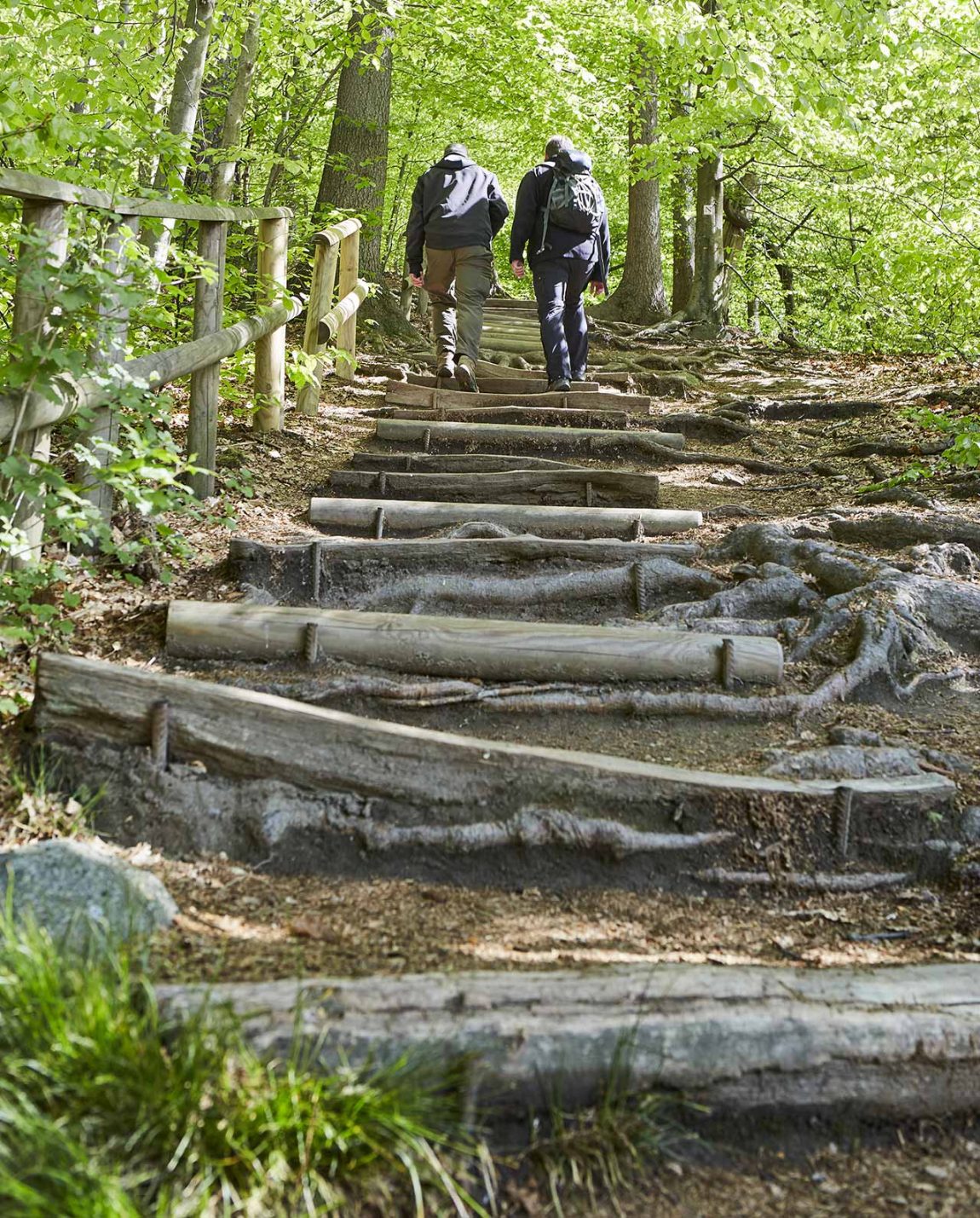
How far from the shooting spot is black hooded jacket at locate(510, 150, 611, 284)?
9.09m

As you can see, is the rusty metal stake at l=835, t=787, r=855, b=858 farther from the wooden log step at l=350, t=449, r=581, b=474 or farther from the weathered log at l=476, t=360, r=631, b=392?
the weathered log at l=476, t=360, r=631, b=392

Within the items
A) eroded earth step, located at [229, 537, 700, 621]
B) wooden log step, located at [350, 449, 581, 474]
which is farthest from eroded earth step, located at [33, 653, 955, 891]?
wooden log step, located at [350, 449, 581, 474]

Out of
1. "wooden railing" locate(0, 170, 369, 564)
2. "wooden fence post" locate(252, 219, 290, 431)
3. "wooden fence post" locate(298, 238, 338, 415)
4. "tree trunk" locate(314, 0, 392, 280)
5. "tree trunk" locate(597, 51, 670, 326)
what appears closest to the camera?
"wooden railing" locate(0, 170, 369, 564)

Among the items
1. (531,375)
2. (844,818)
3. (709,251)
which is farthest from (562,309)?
(709,251)

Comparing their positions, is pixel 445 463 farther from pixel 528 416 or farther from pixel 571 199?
pixel 571 199

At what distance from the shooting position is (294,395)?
903 centimetres

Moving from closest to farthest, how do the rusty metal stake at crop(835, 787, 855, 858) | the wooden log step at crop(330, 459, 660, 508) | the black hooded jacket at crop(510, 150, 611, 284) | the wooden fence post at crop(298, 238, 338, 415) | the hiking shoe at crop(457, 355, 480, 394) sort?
the rusty metal stake at crop(835, 787, 855, 858), the wooden log step at crop(330, 459, 660, 508), the wooden fence post at crop(298, 238, 338, 415), the black hooded jacket at crop(510, 150, 611, 284), the hiking shoe at crop(457, 355, 480, 394)

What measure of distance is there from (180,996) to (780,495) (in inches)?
241

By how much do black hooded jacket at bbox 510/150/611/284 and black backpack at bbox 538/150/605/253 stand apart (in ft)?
0.16

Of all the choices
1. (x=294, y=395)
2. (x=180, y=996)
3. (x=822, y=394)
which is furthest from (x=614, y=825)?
(x=822, y=394)

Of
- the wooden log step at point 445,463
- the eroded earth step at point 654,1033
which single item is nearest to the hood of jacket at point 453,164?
the wooden log step at point 445,463

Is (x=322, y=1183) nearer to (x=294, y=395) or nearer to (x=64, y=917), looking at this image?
(x=64, y=917)

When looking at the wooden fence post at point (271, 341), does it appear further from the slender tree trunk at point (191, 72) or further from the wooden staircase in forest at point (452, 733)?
the wooden staircase in forest at point (452, 733)

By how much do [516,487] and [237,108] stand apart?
17.1 feet
